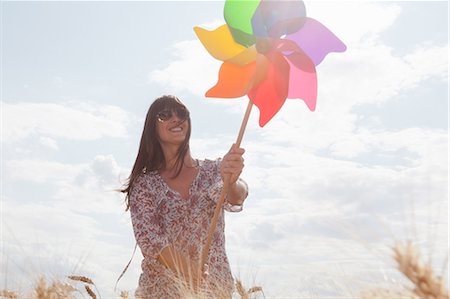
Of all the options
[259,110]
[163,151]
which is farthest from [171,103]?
[259,110]

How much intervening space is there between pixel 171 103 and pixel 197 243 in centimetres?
89

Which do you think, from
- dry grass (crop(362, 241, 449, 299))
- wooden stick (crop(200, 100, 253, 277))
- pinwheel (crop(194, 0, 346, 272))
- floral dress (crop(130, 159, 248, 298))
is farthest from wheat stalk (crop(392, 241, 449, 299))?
floral dress (crop(130, 159, 248, 298))

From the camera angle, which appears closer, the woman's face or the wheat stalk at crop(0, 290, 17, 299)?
the wheat stalk at crop(0, 290, 17, 299)

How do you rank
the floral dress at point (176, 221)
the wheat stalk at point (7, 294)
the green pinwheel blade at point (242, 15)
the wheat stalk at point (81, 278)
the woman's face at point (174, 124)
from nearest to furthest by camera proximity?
the wheat stalk at point (7, 294), the wheat stalk at point (81, 278), the green pinwheel blade at point (242, 15), the floral dress at point (176, 221), the woman's face at point (174, 124)

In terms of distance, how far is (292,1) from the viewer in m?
3.67

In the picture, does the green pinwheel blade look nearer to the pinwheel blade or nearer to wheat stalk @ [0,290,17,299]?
the pinwheel blade

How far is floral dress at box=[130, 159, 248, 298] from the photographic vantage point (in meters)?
3.87

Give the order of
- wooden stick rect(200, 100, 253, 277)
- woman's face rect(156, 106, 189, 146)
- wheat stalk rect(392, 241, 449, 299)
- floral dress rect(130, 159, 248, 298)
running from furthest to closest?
1. woman's face rect(156, 106, 189, 146)
2. floral dress rect(130, 159, 248, 298)
3. wooden stick rect(200, 100, 253, 277)
4. wheat stalk rect(392, 241, 449, 299)

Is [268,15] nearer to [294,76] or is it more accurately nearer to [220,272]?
[294,76]

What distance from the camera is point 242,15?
375 centimetres

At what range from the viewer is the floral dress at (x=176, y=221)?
387 centimetres

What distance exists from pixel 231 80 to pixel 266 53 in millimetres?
260

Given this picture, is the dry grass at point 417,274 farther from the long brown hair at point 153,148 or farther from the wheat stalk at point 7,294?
the long brown hair at point 153,148

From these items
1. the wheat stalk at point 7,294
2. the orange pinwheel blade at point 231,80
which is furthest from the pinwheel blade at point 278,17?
the wheat stalk at point 7,294
